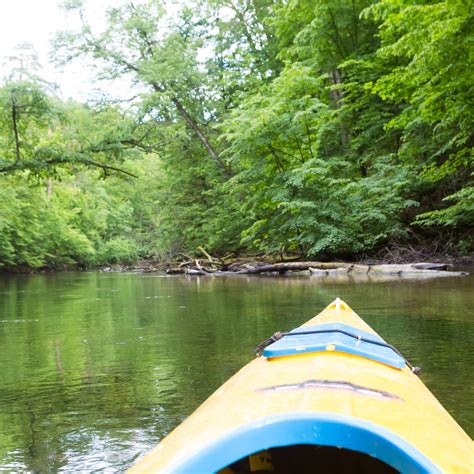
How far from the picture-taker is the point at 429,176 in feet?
34.6

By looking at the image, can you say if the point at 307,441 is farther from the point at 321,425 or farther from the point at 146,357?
the point at 146,357

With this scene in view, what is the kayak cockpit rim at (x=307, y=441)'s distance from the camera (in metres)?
1.17

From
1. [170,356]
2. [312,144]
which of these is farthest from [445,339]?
[312,144]

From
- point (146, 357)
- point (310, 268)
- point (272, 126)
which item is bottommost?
point (146, 357)

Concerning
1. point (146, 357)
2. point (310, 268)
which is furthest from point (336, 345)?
point (310, 268)

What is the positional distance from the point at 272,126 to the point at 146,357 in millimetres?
11530

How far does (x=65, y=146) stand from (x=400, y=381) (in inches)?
488

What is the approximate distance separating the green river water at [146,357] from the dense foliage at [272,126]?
3.84m

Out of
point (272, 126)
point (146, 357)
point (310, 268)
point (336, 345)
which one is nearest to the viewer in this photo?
point (336, 345)

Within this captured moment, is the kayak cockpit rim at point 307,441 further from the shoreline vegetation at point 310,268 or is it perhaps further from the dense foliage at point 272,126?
the shoreline vegetation at point 310,268

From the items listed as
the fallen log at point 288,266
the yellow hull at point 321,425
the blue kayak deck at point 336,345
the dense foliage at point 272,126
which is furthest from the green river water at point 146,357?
the fallen log at point 288,266

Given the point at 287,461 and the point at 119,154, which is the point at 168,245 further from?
the point at 287,461

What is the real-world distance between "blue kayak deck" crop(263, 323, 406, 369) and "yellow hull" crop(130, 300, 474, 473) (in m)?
0.34

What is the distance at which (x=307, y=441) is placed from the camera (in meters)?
1.23
